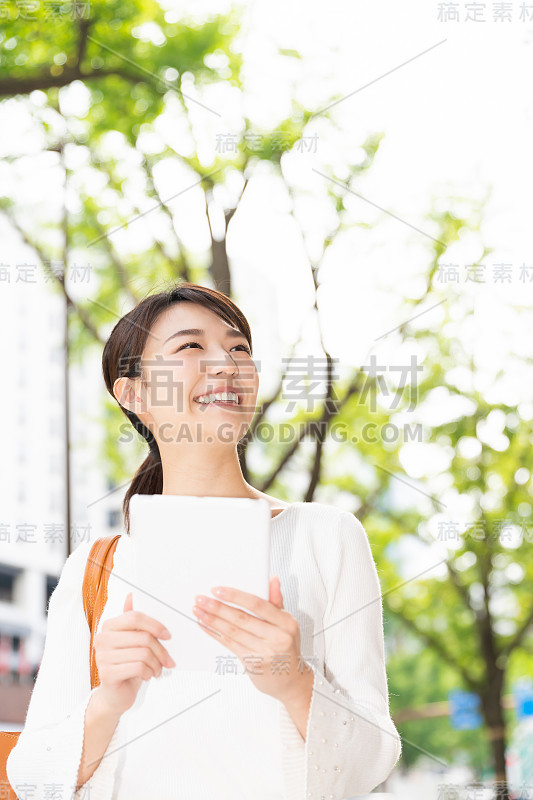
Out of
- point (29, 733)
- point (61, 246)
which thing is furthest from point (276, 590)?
point (61, 246)

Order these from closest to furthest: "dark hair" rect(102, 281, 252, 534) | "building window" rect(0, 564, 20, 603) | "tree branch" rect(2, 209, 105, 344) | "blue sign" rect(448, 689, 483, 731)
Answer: "dark hair" rect(102, 281, 252, 534), "tree branch" rect(2, 209, 105, 344), "blue sign" rect(448, 689, 483, 731), "building window" rect(0, 564, 20, 603)

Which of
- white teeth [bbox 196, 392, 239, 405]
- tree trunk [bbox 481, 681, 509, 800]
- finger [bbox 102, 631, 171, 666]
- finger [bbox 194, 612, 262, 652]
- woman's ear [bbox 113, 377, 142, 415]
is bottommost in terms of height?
tree trunk [bbox 481, 681, 509, 800]

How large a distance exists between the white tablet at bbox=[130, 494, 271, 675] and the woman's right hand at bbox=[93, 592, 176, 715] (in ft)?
0.09

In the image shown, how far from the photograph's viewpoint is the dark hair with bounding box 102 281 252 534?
1484 mm

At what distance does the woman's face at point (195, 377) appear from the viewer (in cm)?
136

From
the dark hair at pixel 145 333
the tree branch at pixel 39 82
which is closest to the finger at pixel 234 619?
the dark hair at pixel 145 333

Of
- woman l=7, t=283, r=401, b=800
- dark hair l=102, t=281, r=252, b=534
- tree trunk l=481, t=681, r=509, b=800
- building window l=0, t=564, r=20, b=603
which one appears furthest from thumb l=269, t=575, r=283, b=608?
building window l=0, t=564, r=20, b=603

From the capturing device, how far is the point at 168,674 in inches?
52.2

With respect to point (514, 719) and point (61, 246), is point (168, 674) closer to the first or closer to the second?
point (61, 246)

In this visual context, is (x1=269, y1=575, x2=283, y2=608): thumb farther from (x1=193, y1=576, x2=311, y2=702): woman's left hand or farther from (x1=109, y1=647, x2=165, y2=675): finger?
(x1=109, y1=647, x2=165, y2=675): finger

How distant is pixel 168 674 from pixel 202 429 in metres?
0.37

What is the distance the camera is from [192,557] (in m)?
1.15

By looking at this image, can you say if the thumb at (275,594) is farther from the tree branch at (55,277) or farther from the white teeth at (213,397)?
the tree branch at (55,277)

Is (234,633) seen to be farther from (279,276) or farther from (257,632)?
(279,276)
